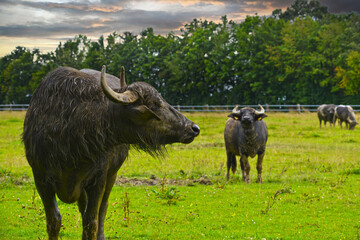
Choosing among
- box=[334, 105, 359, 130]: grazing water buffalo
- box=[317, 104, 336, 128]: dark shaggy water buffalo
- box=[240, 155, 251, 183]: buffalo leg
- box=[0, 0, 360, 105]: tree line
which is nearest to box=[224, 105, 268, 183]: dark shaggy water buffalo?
box=[240, 155, 251, 183]: buffalo leg

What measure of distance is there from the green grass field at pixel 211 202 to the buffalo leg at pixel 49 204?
1125 mm

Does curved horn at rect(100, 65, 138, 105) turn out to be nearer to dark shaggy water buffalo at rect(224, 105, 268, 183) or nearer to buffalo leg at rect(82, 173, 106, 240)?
buffalo leg at rect(82, 173, 106, 240)

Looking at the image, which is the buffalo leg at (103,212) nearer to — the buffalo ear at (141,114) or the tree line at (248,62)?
the buffalo ear at (141,114)

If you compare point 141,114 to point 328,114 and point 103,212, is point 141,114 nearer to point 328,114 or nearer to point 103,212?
point 103,212

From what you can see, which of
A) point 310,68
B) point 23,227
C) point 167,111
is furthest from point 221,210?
point 310,68

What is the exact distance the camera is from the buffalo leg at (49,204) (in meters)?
5.04

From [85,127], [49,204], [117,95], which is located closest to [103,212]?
[49,204]

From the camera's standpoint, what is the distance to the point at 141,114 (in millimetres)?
4551

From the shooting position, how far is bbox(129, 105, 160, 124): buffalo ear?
4.52 m

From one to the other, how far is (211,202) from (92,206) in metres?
4.10

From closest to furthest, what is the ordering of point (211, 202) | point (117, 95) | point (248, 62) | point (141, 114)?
point (117, 95) < point (141, 114) < point (211, 202) < point (248, 62)

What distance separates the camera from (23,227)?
7215 mm

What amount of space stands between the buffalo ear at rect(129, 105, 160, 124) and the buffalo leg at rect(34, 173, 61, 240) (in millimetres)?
1332

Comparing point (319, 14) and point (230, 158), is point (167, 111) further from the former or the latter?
point (319, 14)
